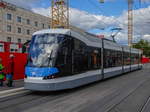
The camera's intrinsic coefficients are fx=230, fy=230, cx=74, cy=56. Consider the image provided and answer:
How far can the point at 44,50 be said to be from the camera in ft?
34.5

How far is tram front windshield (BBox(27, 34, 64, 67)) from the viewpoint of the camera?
1035 cm

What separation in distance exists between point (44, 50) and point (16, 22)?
54.2 m

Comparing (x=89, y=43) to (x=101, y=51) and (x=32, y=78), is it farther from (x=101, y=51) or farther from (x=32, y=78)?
(x=32, y=78)

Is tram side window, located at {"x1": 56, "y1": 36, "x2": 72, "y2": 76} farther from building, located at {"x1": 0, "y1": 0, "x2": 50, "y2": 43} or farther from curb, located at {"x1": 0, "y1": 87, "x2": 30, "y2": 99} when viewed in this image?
building, located at {"x1": 0, "y1": 0, "x2": 50, "y2": 43}

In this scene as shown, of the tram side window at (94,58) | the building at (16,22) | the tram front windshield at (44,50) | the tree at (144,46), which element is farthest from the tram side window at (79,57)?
the tree at (144,46)

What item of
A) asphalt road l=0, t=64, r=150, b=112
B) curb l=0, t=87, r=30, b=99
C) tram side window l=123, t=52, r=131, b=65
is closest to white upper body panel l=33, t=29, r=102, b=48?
curb l=0, t=87, r=30, b=99

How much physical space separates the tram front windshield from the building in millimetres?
48544

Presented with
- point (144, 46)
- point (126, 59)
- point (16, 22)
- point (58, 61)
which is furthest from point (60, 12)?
point (144, 46)

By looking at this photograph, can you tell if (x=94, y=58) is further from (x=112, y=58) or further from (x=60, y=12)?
(x=60, y=12)

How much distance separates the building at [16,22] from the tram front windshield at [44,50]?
4854cm

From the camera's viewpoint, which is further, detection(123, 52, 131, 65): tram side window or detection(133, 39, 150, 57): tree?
detection(133, 39, 150, 57): tree

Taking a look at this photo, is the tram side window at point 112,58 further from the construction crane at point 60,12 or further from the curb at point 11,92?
the construction crane at point 60,12

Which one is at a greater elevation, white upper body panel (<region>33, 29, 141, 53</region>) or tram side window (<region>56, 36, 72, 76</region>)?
white upper body panel (<region>33, 29, 141, 53</region>)

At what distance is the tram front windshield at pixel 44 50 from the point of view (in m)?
10.4
